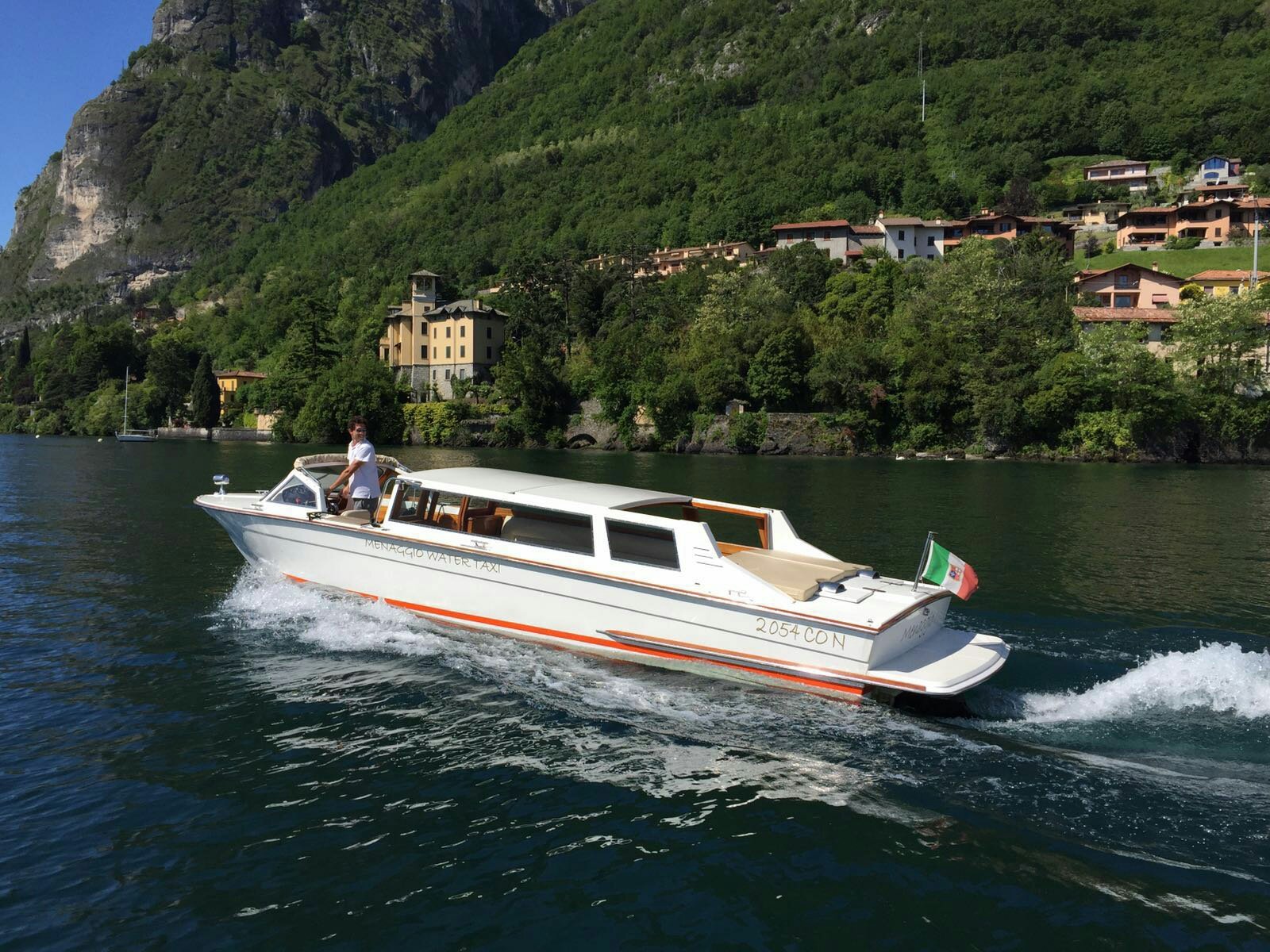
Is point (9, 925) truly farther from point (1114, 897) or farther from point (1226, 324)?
point (1226, 324)

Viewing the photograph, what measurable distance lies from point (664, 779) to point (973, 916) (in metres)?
3.32

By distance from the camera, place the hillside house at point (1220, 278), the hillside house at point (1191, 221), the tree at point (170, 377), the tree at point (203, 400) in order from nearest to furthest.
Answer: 1. the hillside house at point (1220, 278)
2. the hillside house at point (1191, 221)
3. the tree at point (203, 400)
4. the tree at point (170, 377)

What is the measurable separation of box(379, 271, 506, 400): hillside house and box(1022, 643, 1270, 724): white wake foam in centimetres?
9628

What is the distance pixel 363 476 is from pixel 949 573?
413 inches

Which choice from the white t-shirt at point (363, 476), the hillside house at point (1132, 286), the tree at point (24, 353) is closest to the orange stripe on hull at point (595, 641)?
the white t-shirt at point (363, 476)

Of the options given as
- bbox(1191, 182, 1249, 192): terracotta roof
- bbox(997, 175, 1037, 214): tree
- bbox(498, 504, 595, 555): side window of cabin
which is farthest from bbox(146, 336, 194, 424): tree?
bbox(1191, 182, 1249, 192): terracotta roof

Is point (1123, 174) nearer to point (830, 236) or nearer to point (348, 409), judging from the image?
point (830, 236)

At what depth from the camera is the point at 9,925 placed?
263 inches

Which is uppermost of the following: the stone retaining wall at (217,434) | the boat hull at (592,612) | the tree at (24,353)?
the tree at (24,353)

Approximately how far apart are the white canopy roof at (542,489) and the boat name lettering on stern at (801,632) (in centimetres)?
291

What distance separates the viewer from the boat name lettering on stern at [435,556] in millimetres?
13430

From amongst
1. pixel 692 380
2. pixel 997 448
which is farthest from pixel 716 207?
pixel 997 448

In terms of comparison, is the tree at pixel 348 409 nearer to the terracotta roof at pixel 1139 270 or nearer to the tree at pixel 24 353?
the terracotta roof at pixel 1139 270

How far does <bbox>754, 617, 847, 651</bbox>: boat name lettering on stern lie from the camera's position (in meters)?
10.8
